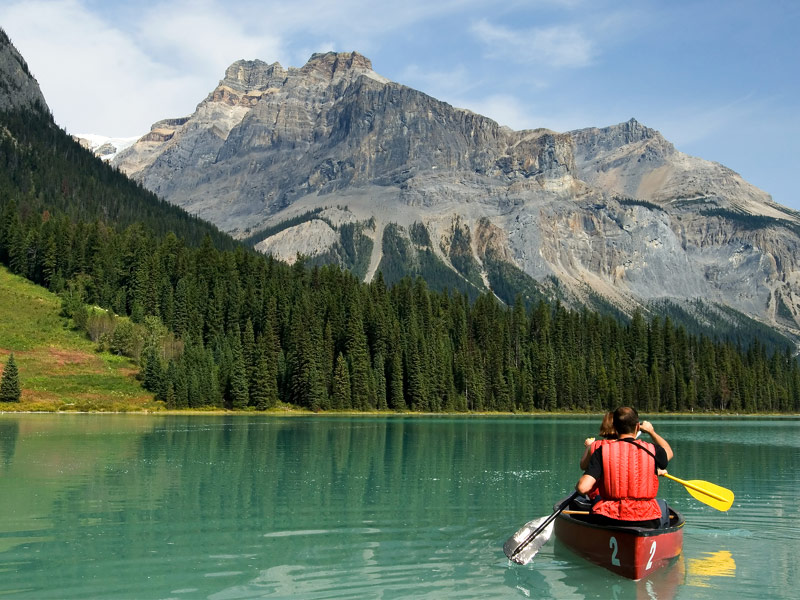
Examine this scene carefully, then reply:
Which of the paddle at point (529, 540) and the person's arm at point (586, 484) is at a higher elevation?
the person's arm at point (586, 484)

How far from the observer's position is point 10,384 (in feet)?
314

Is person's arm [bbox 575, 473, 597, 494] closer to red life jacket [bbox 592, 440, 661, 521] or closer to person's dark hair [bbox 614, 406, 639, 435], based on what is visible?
red life jacket [bbox 592, 440, 661, 521]

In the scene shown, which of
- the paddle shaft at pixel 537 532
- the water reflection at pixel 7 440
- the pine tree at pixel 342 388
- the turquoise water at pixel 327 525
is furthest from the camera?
the pine tree at pixel 342 388

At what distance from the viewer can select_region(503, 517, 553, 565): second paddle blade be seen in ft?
74.8

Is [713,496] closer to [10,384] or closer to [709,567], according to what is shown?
[709,567]

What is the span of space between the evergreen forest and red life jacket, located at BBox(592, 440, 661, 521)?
98.7 meters

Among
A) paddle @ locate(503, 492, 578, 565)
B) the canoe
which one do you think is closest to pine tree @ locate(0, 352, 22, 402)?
paddle @ locate(503, 492, 578, 565)

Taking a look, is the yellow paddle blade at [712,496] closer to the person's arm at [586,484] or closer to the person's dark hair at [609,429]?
the person's dark hair at [609,429]

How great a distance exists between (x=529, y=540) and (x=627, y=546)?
2.93 metres

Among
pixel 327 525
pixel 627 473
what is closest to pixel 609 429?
pixel 627 473

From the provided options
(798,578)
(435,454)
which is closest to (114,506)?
(798,578)

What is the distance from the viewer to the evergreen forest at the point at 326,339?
410ft

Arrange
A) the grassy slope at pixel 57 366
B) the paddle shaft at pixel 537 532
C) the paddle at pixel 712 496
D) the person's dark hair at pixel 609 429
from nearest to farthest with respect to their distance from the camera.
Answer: the person's dark hair at pixel 609 429 < the paddle shaft at pixel 537 532 < the paddle at pixel 712 496 < the grassy slope at pixel 57 366

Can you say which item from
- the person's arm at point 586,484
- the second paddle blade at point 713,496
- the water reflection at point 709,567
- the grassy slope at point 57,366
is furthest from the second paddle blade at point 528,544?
the grassy slope at point 57,366
